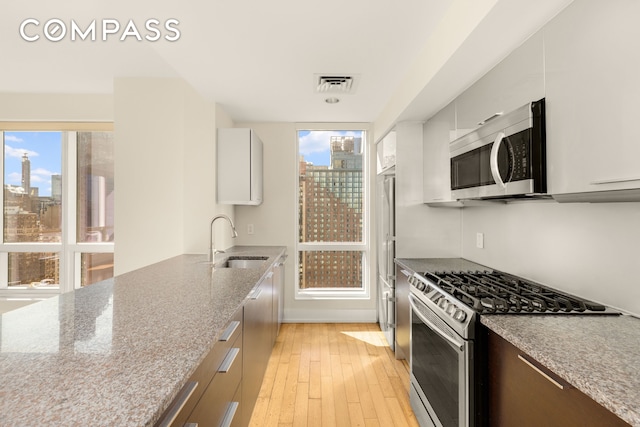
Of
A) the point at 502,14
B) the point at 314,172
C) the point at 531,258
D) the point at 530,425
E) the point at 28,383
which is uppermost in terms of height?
the point at 502,14

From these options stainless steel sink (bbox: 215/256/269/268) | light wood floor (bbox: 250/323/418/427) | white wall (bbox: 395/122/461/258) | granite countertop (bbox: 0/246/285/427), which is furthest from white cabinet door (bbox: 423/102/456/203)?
granite countertop (bbox: 0/246/285/427)

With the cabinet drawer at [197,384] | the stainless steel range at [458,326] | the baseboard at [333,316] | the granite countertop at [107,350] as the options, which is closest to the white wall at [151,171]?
the granite countertop at [107,350]

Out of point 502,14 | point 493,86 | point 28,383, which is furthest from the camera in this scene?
point 493,86

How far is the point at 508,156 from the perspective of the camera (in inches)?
63.9

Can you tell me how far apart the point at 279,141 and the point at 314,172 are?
586 mm

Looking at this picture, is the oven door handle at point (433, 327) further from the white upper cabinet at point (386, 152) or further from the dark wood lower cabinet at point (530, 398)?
the white upper cabinet at point (386, 152)

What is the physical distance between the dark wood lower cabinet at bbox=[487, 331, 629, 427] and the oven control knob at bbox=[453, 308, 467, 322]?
0.39 ft

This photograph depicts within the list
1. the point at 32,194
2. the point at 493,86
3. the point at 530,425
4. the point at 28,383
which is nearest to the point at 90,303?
the point at 28,383

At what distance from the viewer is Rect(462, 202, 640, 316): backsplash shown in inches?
54.8

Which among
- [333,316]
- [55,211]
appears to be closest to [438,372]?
[333,316]

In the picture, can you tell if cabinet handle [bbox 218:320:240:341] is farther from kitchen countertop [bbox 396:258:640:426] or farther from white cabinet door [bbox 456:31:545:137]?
white cabinet door [bbox 456:31:545:137]

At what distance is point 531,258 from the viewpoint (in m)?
2.04

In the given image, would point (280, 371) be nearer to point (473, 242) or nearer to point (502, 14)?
point (473, 242)

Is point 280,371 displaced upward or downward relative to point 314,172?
downward
